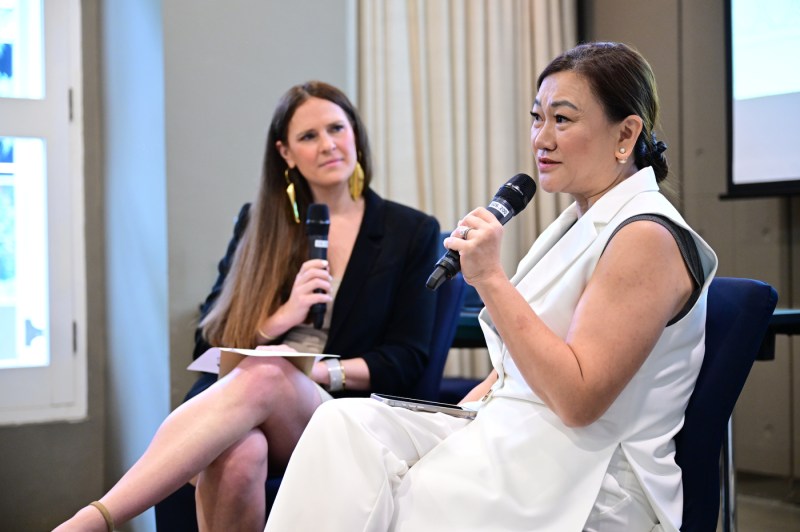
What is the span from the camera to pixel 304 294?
7.36ft

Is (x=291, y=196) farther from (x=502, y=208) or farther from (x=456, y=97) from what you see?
(x=456, y=97)

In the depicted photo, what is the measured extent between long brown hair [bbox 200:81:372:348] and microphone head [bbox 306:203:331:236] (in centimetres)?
18

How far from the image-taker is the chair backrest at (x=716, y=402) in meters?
1.41

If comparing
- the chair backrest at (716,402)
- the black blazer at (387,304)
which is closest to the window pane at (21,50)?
the black blazer at (387,304)

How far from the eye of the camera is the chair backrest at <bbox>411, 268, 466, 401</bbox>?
2.44 meters

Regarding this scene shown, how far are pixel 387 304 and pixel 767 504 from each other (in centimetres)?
186

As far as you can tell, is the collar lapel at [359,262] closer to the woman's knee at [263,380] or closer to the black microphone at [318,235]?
the black microphone at [318,235]

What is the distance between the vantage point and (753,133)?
338cm

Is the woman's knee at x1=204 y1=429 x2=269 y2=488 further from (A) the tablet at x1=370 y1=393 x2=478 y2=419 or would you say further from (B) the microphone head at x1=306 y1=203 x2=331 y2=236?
(B) the microphone head at x1=306 y1=203 x2=331 y2=236

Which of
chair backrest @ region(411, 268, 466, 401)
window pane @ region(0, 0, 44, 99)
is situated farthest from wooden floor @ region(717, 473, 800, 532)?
window pane @ region(0, 0, 44, 99)

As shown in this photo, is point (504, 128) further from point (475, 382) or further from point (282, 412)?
point (282, 412)

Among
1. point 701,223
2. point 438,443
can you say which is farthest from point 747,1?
point 438,443

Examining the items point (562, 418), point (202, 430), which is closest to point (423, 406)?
point (562, 418)

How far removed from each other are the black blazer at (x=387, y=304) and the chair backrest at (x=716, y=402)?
100cm
